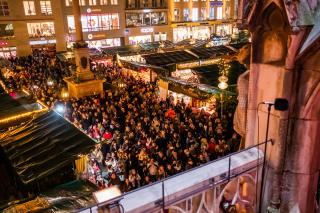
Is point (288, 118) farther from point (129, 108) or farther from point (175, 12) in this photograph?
point (175, 12)

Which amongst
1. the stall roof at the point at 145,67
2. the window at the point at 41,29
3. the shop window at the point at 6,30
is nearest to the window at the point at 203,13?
the window at the point at 41,29

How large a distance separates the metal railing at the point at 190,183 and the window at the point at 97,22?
51.5 meters

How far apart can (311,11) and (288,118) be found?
1642mm

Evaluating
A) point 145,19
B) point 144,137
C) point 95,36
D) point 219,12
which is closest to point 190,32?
point 219,12

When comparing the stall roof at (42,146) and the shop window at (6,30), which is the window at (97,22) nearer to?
the shop window at (6,30)

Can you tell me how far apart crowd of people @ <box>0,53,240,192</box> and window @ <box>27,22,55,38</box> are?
102 feet

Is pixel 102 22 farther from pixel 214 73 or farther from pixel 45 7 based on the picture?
pixel 214 73

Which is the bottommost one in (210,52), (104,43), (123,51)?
(104,43)

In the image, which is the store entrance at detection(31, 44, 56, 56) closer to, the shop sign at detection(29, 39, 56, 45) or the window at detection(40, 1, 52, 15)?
the shop sign at detection(29, 39, 56, 45)

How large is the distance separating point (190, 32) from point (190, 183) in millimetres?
63609

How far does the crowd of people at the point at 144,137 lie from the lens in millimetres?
12922

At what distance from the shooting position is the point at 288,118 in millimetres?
4891

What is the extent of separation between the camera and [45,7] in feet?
165

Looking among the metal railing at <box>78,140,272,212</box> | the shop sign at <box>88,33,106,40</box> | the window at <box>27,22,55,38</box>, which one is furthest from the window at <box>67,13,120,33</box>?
the metal railing at <box>78,140,272,212</box>
